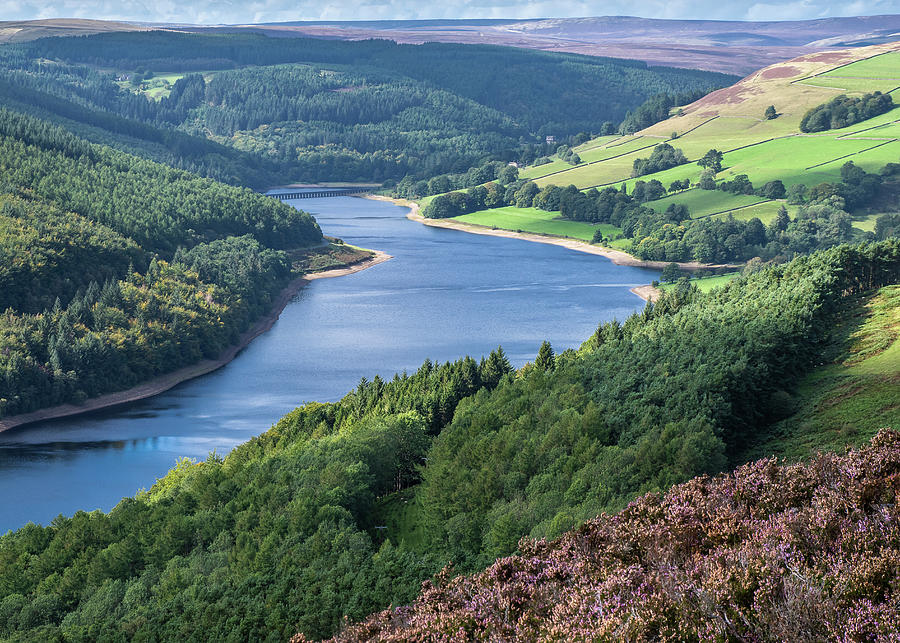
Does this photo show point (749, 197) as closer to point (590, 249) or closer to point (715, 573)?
point (590, 249)

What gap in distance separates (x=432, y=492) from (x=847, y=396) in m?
18.1

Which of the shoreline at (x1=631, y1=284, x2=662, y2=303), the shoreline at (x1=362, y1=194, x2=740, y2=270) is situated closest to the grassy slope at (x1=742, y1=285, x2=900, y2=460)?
the shoreline at (x1=631, y1=284, x2=662, y2=303)

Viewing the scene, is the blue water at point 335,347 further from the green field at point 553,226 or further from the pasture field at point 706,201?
the pasture field at point 706,201

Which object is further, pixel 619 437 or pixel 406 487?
pixel 406 487

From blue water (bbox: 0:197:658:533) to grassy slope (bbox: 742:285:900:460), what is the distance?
43.7m

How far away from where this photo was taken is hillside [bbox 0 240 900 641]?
1236 inches

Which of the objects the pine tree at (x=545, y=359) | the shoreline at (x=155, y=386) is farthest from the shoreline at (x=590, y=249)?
the pine tree at (x=545, y=359)

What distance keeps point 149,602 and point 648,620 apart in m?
26.7

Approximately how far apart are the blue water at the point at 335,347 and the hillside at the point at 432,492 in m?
12.2

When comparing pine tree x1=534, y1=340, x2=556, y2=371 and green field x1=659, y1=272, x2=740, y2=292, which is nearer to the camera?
pine tree x1=534, y1=340, x2=556, y2=371

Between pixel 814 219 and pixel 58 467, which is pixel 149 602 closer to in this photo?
pixel 58 467

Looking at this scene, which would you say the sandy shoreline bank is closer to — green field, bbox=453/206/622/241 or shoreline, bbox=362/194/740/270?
shoreline, bbox=362/194/740/270

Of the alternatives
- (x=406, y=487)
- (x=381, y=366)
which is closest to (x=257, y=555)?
(x=406, y=487)

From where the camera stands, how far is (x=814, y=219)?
157m
